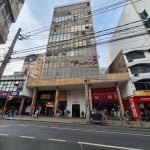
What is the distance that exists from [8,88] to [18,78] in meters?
3.09

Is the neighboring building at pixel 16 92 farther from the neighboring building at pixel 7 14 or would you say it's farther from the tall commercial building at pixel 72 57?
the neighboring building at pixel 7 14

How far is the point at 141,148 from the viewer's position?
6.02 meters

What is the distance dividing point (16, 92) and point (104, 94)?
18497 mm

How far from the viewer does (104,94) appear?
30109mm

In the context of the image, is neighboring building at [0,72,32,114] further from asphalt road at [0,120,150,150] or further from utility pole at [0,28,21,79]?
asphalt road at [0,120,150,150]

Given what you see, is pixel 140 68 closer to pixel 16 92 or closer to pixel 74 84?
pixel 74 84

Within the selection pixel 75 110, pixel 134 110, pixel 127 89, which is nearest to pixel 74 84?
pixel 75 110

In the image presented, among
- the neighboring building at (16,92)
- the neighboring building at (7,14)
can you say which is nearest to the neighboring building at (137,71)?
the neighboring building at (7,14)

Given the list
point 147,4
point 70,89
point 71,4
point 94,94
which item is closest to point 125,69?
point 94,94

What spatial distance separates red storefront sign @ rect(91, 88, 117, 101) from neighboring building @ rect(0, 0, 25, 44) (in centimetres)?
2246

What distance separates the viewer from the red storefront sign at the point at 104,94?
29.4 meters

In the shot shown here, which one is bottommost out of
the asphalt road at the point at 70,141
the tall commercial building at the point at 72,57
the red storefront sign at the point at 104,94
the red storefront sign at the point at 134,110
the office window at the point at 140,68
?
the asphalt road at the point at 70,141

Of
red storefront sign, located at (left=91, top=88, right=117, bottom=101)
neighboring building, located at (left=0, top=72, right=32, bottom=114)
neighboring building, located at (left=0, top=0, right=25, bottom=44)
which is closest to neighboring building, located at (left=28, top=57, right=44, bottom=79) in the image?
neighboring building, located at (left=0, top=72, right=32, bottom=114)

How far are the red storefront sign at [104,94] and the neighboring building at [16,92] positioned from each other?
14521mm
